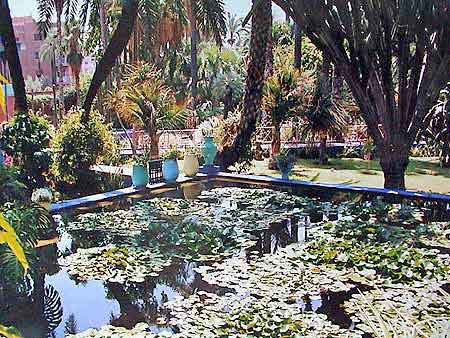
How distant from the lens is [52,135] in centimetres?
1014

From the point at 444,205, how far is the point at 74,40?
21640mm

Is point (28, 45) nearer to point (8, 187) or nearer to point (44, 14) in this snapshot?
point (44, 14)

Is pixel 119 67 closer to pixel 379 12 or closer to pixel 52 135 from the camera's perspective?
pixel 52 135

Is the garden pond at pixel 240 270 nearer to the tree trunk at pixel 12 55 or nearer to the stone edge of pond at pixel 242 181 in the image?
the stone edge of pond at pixel 242 181

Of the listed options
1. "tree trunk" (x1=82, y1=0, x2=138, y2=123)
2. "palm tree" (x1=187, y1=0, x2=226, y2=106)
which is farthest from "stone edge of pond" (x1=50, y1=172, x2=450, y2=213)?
"palm tree" (x1=187, y1=0, x2=226, y2=106)

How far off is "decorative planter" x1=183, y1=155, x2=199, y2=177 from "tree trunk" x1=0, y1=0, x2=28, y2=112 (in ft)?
11.0

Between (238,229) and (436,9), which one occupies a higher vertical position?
(436,9)

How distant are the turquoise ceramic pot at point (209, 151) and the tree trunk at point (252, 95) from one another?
675 millimetres

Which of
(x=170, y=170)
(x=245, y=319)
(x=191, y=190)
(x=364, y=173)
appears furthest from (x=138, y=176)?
(x=364, y=173)

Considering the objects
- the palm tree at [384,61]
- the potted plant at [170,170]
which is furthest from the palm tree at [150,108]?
the palm tree at [384,61]

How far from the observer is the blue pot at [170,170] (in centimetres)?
1077

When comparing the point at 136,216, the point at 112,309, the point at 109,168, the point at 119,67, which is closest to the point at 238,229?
Answer: the point at 136,216

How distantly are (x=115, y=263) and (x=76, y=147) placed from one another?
14.9ft

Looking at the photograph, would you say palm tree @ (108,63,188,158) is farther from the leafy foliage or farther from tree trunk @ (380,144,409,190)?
tree trunk @ (380,144,409,190)
